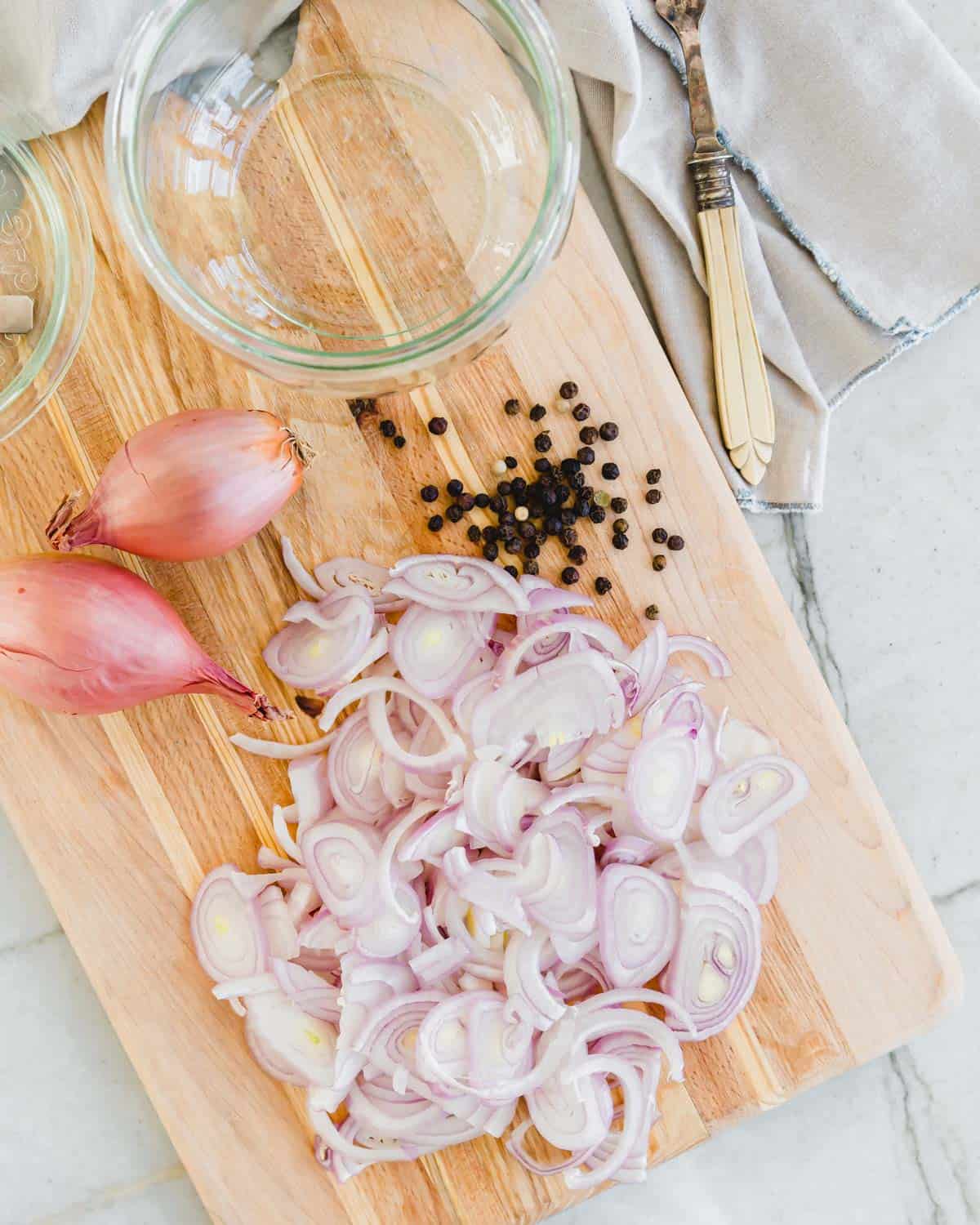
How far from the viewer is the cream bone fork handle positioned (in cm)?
126

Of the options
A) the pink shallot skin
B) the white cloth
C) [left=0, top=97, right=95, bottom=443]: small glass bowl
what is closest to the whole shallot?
the pink shallot skin

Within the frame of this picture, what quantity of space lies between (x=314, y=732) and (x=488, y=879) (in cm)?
25

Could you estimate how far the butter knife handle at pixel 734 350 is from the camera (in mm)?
1270

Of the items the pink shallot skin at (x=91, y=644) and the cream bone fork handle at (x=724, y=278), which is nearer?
the pink shallot skin at (x=91, y=644)

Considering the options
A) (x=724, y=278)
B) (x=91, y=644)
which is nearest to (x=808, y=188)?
(x=724, y=278)

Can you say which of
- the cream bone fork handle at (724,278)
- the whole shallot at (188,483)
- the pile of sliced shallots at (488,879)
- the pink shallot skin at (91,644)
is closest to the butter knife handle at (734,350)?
the cream bone fork handle at (724,278)

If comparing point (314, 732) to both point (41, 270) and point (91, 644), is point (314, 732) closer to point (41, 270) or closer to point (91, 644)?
point (91, 644)

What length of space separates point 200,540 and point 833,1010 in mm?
850

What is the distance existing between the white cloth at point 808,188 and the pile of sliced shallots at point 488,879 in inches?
13.1

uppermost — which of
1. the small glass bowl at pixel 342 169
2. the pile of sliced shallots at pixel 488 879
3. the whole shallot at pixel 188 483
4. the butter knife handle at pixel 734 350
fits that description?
the small glass bowl at pixel 342 169

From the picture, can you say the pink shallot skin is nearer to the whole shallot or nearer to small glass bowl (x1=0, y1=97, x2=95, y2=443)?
the whole shallot

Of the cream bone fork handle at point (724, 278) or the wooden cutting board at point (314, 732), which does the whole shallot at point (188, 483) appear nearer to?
the wooden cutting board at point (314, 732)

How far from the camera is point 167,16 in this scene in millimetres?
1061

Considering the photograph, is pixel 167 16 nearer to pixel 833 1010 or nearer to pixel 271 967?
pixel 271 967
